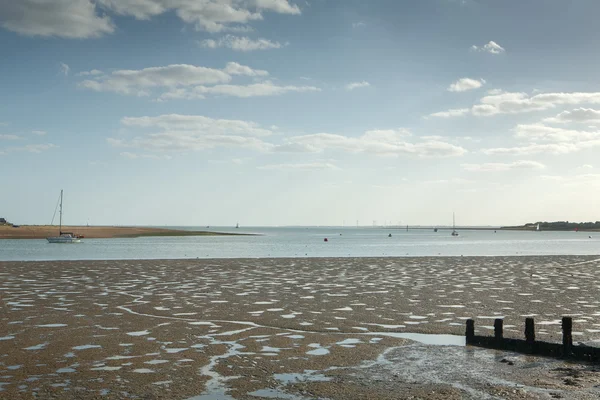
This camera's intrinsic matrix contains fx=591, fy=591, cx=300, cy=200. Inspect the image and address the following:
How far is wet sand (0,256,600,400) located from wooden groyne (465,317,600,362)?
0.49 meters

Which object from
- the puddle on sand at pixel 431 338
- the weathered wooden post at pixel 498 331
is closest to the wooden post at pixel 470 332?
the puddle on sand at pixel 431 338

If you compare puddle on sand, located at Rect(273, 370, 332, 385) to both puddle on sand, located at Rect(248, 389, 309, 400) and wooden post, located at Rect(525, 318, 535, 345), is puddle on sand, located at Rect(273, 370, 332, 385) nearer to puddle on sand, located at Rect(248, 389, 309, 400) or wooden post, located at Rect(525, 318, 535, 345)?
puddle on sand, located at Rect(248, 389, 309, 400)

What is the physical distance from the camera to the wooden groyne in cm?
1477

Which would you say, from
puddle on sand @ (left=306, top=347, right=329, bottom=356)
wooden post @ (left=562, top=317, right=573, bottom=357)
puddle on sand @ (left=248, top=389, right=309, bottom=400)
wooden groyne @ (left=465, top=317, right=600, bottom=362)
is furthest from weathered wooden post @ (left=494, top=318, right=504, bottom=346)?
puddle on sand @ (left=248, top=389, right=309, bottom=400)

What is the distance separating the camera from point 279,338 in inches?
700

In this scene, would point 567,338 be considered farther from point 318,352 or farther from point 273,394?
point 273,394

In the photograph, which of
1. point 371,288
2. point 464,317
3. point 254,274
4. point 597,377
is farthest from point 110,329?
point 254,274

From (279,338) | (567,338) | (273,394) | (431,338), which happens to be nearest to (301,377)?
(273,394)

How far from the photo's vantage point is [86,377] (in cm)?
1298

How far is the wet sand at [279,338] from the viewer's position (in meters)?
12.3

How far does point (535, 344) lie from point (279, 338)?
718cm

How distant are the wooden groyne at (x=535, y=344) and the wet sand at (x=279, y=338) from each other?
0.49 metres

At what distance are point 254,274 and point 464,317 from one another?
Result: 22.3m

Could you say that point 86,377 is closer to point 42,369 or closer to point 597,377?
point 42,369
